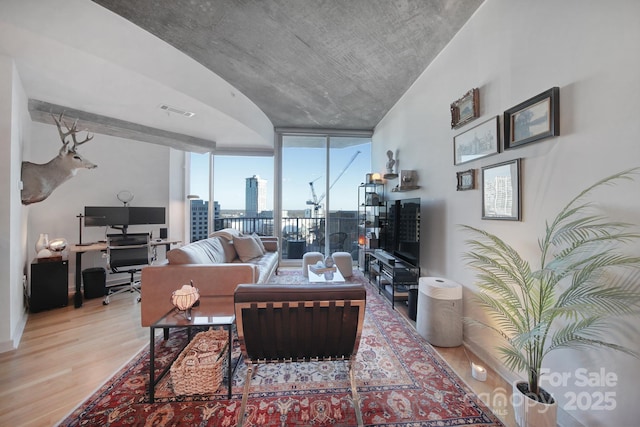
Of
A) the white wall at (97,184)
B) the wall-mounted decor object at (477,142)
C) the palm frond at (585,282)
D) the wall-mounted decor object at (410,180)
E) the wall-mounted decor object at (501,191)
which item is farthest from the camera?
the white wall at (97,184)

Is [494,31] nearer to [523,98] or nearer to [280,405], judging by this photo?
[523,98]

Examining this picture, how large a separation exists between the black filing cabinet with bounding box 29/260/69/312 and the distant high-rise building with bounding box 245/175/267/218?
124 inches

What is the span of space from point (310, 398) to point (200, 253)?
1.90m

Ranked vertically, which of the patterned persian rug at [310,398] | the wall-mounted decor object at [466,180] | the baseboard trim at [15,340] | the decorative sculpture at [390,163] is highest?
the decorative sculpture at [390,163]

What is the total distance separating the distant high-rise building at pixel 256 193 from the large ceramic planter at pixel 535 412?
4.94 m

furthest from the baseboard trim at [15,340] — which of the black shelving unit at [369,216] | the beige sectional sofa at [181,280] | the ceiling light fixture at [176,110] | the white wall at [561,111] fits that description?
the black shelving unit at [369,216]

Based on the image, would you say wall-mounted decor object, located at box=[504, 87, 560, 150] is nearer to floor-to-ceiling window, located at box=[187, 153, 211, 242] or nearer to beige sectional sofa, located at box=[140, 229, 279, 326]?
beige sectional sofa, located at box=[140, 229, 279, 326]

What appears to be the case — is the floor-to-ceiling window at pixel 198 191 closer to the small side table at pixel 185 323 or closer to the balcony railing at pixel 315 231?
the balcony railing at pixel 315 231

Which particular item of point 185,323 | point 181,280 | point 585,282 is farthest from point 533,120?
point 181,280

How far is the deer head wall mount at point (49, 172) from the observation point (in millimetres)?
2619

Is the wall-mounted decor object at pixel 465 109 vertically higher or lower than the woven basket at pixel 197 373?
higher

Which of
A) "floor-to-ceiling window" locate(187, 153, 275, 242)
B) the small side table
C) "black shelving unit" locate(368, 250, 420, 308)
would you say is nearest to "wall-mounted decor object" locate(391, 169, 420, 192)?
"black shelving unit" locate(368, 250, 420, 308)

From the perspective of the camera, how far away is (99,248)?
341 centimetres

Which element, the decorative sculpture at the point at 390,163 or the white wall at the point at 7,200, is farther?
the decorative sculpture at the point at 390,163
